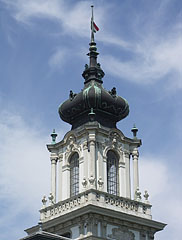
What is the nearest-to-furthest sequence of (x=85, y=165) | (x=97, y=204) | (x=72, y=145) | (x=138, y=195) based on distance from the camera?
(x=97, y=204)
(x=85, y=165)
(x=138, y=195)
(x=72, y=145)

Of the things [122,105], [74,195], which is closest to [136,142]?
[122,105]

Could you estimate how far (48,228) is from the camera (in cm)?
4028

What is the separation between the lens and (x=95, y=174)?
40.6 metres

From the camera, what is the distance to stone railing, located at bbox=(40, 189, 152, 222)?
39.0m

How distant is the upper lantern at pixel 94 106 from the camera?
4300 cm

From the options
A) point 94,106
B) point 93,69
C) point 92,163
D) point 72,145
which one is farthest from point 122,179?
point 93,69

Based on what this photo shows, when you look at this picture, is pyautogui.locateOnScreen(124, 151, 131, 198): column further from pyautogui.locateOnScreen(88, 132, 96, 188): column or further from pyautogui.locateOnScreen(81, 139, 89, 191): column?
pyautogui.locateOnScreen(81, 139, 89, 191): column

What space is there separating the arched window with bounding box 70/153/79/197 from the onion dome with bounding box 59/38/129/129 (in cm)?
229

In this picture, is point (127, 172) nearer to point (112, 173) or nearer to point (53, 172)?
point (112, 173)

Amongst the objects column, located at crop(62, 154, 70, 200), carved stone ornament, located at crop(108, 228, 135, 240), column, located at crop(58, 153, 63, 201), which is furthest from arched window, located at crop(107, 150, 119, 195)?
column, located at crop(58, 153, 63, 201)

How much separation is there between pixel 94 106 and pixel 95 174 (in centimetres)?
480

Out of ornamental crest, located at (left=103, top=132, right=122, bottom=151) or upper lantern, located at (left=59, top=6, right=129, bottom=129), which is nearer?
ornamental crest, located at (left=103, top=132, right=122, bottom=151)

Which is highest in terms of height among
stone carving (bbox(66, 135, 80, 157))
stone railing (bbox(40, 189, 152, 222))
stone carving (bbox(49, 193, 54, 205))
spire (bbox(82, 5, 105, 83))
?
spire (bbox(82, 5, 105, 83))

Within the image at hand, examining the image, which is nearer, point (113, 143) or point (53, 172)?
point (113, 143)
